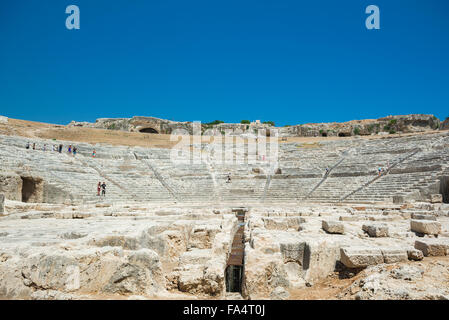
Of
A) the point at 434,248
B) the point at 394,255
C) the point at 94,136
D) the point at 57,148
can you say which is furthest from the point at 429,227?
the point at 94,136

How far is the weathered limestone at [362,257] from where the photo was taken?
387 centimetres

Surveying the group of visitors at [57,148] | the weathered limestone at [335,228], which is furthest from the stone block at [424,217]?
the group of visitors at [57,148]

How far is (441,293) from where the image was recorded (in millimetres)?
2688

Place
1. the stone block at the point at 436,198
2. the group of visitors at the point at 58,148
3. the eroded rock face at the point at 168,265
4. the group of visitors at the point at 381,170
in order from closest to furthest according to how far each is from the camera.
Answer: the eroded rock face at the point at 168,265 < the stone block at the point at 436,198 < the group of visitors at the point at 381,170 < the group of visitors at the point at 58,148

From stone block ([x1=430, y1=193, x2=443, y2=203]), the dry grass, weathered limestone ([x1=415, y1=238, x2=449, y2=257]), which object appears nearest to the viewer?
weathered limestone ([x1=415, y1=238, x2=449, y2=257])

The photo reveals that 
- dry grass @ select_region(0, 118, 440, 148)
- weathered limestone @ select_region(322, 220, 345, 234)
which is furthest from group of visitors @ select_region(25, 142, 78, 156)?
weathered limestone @ select_region(322, 220, 345, 234)

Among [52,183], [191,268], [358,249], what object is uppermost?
[52,183]

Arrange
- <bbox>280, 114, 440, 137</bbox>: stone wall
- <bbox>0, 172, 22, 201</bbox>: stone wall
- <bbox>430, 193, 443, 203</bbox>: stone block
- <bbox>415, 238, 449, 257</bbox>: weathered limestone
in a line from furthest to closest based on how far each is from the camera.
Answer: <bbox>280, 114, 440, 137</bbox>: stone wall → <bbox>430, 193, 443, 203</bbox>: stone block → <bbox>0, 172, 22, 201</bbox>: stone wall → <bbox>415, 238, 449, 257</bbox>: weathered limestone

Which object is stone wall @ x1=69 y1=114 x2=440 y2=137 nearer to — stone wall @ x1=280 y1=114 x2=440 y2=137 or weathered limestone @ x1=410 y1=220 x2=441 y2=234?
stone wall @ x1=280 y1=114 x2=440 y2=137

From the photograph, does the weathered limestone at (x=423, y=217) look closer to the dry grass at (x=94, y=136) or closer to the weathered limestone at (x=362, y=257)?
the weathered limestone at (x=362, y=257)

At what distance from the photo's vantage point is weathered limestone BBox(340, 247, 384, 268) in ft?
12.7
